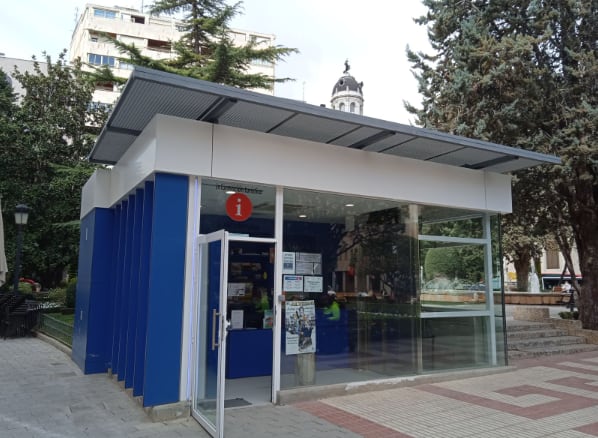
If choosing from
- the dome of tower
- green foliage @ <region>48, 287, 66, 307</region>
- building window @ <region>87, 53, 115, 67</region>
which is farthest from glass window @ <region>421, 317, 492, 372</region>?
the dome of tower

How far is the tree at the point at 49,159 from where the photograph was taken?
19.9 m

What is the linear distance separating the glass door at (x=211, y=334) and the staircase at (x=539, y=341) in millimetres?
7606

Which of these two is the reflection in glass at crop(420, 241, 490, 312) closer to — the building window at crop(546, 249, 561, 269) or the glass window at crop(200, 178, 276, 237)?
the glass window at crop(200, 178, 276, 237)

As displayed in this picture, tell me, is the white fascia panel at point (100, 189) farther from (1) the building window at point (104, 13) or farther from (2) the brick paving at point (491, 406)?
(1) the building window at point (104, 13)

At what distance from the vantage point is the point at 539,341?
11.8 m

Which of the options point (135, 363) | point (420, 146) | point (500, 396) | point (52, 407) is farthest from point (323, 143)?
point (52, 407)

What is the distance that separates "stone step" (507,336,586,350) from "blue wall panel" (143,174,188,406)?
8.32m

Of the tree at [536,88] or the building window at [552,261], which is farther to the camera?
the building window at [552,261]

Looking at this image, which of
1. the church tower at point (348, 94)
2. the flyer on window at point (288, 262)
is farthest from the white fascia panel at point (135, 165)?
the church tower at point (348, 94)

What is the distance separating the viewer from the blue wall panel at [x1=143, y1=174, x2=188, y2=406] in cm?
580

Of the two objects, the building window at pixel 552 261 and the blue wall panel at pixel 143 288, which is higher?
the building window at pixel 552 261

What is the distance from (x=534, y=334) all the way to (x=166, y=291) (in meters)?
10.3

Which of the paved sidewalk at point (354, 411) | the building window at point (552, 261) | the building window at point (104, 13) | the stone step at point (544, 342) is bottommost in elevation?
the paved sidewalk at point (354, 411)

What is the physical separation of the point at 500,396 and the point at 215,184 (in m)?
5.18
